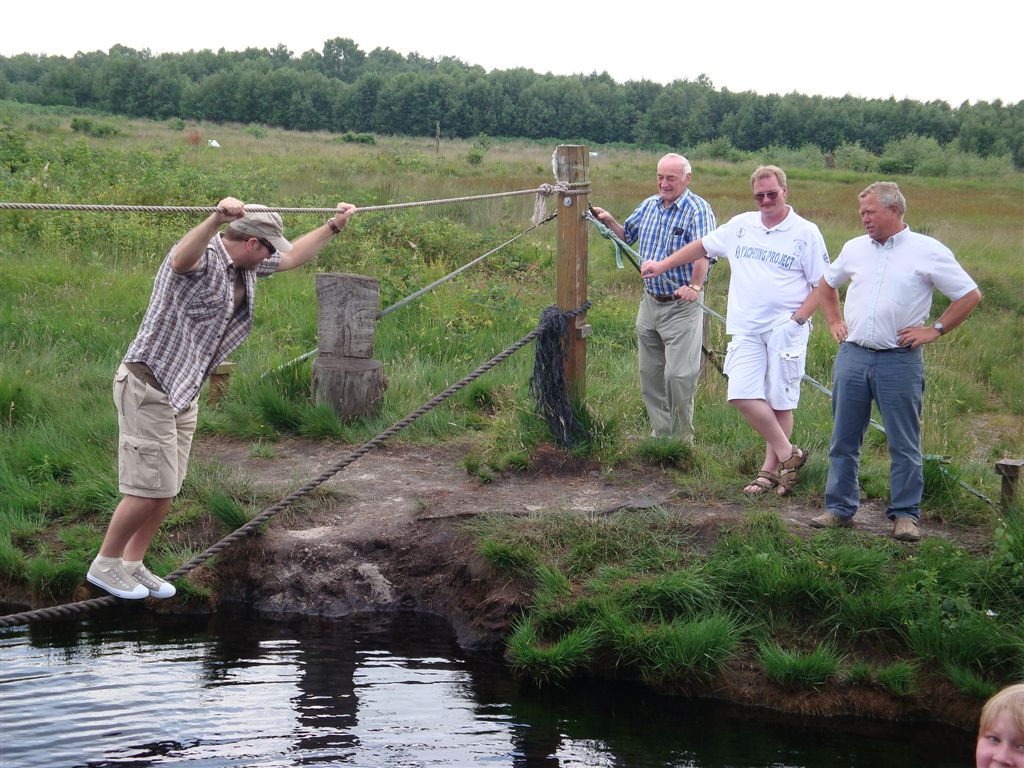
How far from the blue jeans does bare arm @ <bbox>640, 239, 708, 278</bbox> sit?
3.96 ft

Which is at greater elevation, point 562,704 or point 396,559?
point 396,559

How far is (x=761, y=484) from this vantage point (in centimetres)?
695

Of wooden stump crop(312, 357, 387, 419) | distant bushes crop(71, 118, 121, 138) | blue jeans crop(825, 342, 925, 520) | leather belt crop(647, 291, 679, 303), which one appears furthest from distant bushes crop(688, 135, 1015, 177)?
blue jeans crop(825, 342, 925, 520)

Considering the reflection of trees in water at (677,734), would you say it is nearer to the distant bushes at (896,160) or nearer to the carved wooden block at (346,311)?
the carved wooden block at (346,311)

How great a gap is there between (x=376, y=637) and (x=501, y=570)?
0.79 m

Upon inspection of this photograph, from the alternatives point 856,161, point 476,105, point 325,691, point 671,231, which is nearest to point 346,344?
point 671,231

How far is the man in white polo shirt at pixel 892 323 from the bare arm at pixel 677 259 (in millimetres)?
919

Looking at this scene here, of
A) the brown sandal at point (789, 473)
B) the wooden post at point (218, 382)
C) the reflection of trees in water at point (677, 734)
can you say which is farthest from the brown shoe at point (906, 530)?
the wooden post at point (218, 382)

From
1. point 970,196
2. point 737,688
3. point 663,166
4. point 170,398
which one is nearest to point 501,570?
point 737,688

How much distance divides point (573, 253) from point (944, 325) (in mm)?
2533

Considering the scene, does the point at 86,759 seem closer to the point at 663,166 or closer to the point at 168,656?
the point at 168,656

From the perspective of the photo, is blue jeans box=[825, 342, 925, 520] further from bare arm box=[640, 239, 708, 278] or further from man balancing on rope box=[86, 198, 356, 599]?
man balancing on rope box=[86, 198, 356, 599]

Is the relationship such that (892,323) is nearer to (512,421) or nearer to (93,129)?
(512,421)

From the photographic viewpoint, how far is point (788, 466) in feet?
22.7
